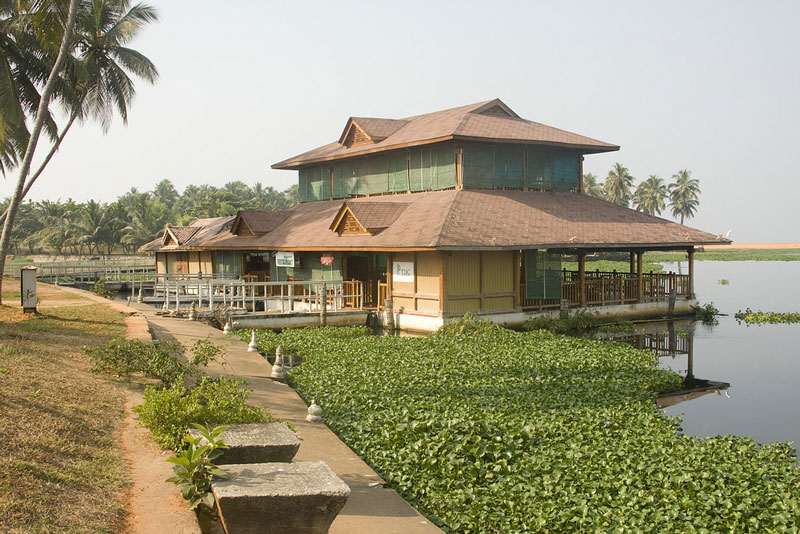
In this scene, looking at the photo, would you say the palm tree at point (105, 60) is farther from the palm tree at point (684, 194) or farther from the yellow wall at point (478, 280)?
the palm tree at point (684, 194)

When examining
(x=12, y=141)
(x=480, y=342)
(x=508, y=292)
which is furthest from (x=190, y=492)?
(x=12, y=141)

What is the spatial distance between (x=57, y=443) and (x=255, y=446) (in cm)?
227

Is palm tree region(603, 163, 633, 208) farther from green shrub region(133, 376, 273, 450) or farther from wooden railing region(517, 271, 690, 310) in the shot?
green shrub region(133, 376, 273, 450)

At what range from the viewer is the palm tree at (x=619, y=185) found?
→ 4269 inches

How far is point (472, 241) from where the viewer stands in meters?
22.0

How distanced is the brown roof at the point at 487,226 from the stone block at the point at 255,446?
14.2m

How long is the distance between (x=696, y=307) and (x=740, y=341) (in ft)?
19.1

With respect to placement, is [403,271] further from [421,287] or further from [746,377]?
[746,377]

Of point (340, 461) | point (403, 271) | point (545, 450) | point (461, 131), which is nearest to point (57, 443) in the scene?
point (340, 461)

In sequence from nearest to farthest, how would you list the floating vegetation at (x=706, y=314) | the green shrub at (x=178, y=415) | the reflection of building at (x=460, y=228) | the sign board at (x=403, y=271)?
the green shrub at (x=178, y=415)
the reflection of building at (x=460, y=228)
the sign board at (x=403, y=271)
the floating vegetation at (x=706, y=314)

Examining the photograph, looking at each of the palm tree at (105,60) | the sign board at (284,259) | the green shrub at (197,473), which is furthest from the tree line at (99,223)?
the green shrub at (197,473)

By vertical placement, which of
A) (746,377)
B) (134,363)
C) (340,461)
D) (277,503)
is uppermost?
(134,363)

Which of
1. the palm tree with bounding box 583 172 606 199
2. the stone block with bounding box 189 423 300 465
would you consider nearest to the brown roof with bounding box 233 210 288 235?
the stone block with bounding box 189 423 300 465

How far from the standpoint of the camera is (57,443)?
23.1ft
